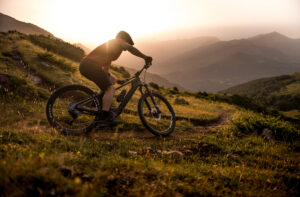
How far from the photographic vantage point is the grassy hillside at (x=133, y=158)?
257cm

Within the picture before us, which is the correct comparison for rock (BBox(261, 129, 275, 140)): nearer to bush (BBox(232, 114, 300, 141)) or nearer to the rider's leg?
bush (BBox(232, 114, 300, 141))

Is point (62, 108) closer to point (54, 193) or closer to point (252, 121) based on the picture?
point (54, 193)

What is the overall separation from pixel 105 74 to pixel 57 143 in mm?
2398

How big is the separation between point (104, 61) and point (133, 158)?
3152 millimetres

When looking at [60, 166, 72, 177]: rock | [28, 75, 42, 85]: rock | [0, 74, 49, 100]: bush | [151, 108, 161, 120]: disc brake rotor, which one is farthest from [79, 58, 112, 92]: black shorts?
[28, 75, 42, 85]: rock

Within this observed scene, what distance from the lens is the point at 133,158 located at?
443 centimetres

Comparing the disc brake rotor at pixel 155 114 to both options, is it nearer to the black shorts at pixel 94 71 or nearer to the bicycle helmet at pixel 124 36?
the black shorts at pixel 94 71

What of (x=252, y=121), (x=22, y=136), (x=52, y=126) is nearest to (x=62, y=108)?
(x=52, y=126)

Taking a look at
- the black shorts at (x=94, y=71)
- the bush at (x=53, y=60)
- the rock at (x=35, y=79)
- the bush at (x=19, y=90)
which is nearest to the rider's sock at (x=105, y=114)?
the black shorts at (x=94, y=71)

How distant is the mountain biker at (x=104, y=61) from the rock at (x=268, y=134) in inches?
212

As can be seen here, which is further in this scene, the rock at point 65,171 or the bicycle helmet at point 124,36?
the bicycle helmet at point 124,36

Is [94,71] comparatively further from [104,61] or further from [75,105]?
[75,105]

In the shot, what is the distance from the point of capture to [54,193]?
89.4 inches

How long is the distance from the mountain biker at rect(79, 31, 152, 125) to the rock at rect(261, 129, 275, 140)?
5.40 m
